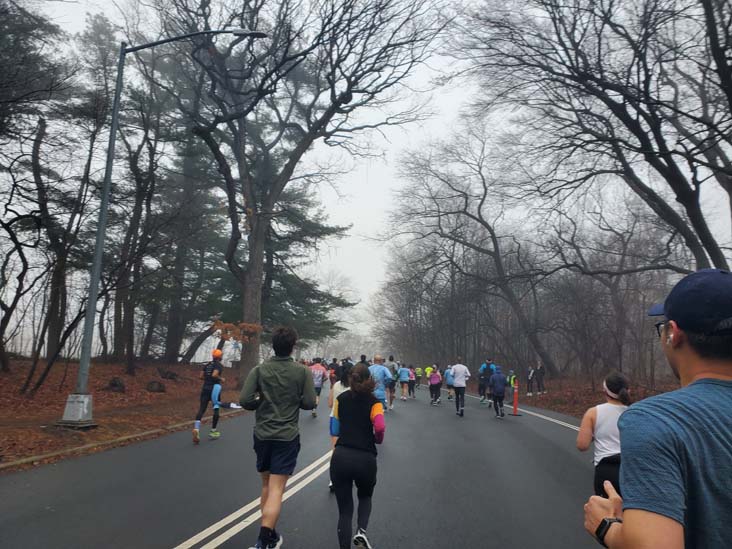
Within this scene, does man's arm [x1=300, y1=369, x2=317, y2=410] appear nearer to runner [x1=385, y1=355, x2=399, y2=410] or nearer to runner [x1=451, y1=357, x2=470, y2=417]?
runner [x1=385, y1=355, x2=399, y2=410]

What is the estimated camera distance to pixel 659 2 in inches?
435

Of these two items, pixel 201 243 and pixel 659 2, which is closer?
pixel 659 2

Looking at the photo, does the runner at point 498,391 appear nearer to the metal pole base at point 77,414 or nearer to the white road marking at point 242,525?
the white road marking at point 242,525

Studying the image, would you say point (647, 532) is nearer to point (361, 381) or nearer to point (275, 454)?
point (361, 381)

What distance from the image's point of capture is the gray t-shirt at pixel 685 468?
1.40 m

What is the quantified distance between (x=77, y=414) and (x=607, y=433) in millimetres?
10399

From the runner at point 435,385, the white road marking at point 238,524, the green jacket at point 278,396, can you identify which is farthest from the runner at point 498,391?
the green jacket at point 278,396

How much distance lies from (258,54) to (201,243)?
12.6m

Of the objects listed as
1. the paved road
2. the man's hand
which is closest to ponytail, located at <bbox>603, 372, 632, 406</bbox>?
the paved road

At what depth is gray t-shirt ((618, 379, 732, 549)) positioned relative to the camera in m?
1.40

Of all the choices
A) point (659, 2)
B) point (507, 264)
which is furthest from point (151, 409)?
point (507, 264)

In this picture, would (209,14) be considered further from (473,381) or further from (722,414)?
(473,381)

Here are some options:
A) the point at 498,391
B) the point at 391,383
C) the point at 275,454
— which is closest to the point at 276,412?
the point at 275,454

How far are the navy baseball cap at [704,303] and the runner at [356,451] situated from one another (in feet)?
11.1
